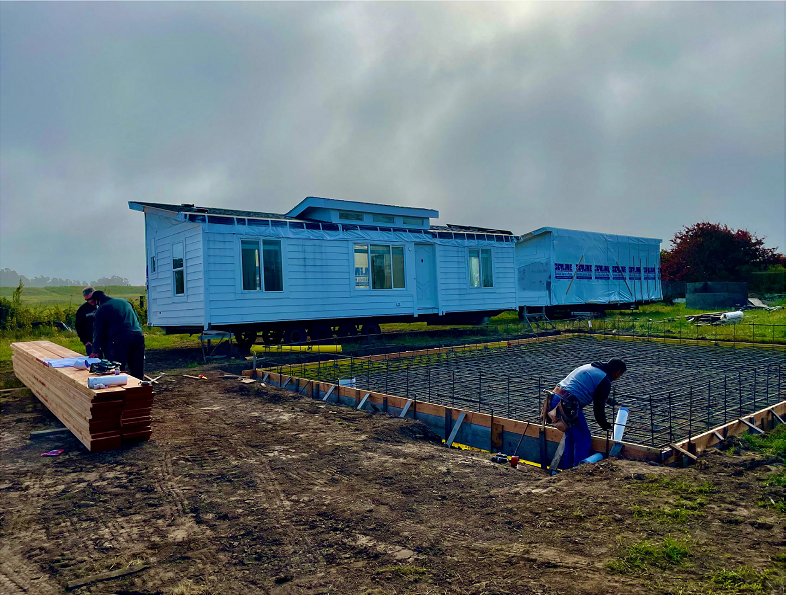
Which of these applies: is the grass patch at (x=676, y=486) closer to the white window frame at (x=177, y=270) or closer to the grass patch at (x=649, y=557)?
the grass patch at (x=649, y=557)

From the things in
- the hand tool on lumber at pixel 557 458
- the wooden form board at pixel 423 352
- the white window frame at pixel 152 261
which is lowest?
the hand tool on lumber at pixel 557 458

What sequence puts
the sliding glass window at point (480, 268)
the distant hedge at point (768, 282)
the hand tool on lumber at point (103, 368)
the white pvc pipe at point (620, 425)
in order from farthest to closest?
the distant hedge at point (768, 282)
the sliding glass window at point (480, 268)
the hand tool on lumber at point (103, 368)
the white pvc pipe at point (620, 425)

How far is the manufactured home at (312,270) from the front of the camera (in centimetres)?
1279

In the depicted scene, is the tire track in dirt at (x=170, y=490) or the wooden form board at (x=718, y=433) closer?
the tire track in dirt at (x=170, y=490)

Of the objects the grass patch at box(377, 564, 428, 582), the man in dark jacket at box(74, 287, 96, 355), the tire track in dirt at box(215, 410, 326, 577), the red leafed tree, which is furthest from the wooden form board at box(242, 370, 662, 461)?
the red leafed tree

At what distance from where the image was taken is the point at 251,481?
A: 4.84 metres

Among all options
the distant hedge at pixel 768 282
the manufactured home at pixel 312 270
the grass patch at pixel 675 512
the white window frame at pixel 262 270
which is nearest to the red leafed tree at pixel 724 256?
the distant hedge at pixel 768 282

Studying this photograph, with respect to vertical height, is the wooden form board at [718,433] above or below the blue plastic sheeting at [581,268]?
below

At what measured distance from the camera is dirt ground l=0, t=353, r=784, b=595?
3.10 meters

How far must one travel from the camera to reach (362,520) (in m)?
3.98

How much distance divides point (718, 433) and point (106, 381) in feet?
21.8

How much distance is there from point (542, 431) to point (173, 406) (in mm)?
5496

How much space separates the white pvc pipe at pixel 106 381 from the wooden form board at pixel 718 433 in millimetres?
5675

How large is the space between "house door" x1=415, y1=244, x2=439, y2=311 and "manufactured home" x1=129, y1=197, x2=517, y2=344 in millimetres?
33
